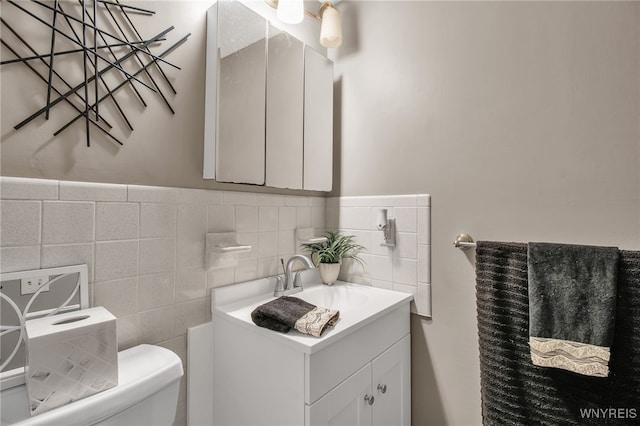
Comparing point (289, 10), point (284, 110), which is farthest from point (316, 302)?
point (289, 10)

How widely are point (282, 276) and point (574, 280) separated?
3.35ft

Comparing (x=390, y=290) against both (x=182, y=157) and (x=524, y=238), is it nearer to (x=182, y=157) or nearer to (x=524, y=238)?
(x=524, y=238)

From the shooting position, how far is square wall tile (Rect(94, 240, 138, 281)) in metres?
0.86

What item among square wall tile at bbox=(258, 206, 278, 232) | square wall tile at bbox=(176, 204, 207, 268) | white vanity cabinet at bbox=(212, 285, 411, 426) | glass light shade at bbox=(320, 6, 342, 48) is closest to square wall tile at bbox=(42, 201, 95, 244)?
square wall tile at bbox=(176, 204, 207, 268)

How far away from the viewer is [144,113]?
3.16 ft

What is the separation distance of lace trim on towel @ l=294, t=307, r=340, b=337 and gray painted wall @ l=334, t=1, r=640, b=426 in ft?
1.87

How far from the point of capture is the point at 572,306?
854 millimetres

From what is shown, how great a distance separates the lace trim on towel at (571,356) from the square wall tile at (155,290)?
115 cm

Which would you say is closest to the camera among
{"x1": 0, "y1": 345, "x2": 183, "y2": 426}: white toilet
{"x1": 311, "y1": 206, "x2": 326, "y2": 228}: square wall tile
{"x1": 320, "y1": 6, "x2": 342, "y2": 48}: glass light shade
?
{"x1": 0, "y1": 345, "x2": 183, "y2": 426}: white toilet

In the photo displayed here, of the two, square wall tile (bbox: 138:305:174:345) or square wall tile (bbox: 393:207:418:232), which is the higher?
square wall tile (bbox: 393:207:418:232)

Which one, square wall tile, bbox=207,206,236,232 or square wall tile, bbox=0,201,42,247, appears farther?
square wall tile, bbox=207,206,236,232

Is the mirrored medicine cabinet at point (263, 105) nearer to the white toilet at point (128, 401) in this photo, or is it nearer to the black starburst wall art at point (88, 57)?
the black starburst wall art at point (88, 57)

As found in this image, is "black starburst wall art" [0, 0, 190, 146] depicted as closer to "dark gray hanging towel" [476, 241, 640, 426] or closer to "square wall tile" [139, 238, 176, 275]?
"square wall tile" [139, 238, 176, 275]

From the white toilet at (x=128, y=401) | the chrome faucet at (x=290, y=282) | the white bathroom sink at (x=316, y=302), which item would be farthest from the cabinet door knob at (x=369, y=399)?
the white toilet at (x=128, y=401)
